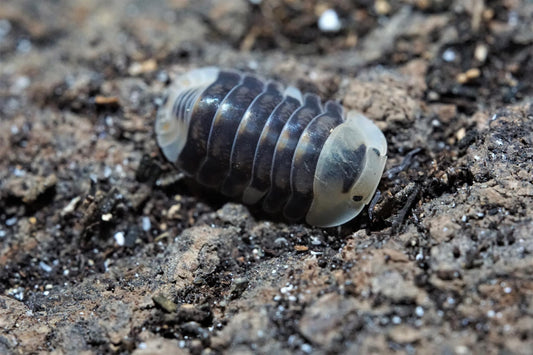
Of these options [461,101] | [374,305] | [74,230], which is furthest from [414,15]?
[74,230]

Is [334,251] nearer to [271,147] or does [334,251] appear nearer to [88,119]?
[271,147]

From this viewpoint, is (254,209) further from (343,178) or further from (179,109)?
(179,109)

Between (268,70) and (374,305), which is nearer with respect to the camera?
(374,305)

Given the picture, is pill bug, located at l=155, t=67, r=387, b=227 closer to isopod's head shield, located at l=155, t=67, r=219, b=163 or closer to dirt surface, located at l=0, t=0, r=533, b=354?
isopod's head shield, located at l=155, t=67, r=219, b=163

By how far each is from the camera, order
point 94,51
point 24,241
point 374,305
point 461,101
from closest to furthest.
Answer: point 374,305
point 24,241
point 461,101
point 94,51

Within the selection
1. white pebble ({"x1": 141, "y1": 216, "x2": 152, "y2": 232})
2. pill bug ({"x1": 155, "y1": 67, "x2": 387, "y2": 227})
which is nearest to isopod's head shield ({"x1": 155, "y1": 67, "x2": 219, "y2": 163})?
pill bug ({"x1": 155, "y1": 67, "x2": 387, "y2": 227})

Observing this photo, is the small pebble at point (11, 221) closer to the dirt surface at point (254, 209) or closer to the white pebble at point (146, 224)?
the dirt surface at point (254, 209)

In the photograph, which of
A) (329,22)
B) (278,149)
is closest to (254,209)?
(278,149)

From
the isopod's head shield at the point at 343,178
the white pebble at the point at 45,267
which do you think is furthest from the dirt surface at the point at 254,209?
the isopod's head shield at the point at 343,178
